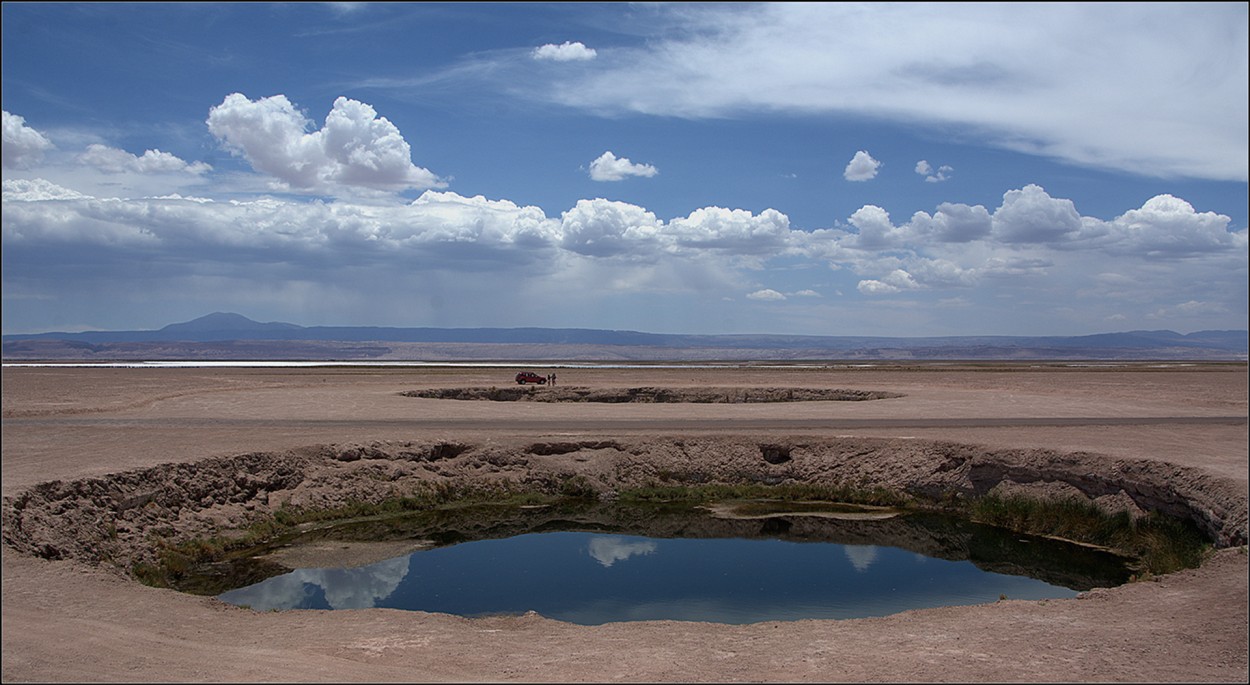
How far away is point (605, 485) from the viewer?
3331 cm

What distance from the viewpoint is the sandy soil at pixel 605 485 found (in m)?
12.7

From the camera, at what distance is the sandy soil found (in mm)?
12680

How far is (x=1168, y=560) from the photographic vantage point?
21.7 metres

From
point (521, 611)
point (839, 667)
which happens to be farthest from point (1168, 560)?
point (521, 611)

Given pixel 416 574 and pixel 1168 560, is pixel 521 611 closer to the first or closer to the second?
pixel 416 574

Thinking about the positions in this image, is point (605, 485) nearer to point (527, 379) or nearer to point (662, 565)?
point (662, 565)

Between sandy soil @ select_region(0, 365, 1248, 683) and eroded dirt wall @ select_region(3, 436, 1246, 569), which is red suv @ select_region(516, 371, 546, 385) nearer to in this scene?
sandy soil @ select_region(0, 365, 1248, 683)

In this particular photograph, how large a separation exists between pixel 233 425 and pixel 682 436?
19.7 m

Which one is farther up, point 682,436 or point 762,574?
point 682,436

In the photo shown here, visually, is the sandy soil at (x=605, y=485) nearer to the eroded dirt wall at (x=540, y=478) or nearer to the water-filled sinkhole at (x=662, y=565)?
the eroded dirt wall at (x=540, y=478)

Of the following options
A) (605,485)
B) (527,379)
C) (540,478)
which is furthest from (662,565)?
(527,379)

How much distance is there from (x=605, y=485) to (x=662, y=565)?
29.3 feet

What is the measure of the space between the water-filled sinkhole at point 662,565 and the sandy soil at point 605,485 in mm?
2596

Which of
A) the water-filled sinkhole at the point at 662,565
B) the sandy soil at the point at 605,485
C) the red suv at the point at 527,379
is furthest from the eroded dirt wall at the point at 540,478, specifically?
the red suv at the point at 527,379
